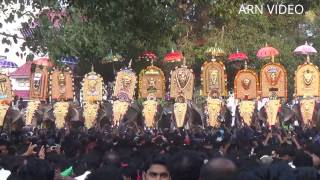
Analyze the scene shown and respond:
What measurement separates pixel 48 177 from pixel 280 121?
1763cm

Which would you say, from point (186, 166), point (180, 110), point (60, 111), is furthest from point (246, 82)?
point (186, 166)

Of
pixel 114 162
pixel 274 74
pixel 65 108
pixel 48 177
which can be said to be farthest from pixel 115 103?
pixel 48 177

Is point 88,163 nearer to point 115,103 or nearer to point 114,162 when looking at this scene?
point 114,162

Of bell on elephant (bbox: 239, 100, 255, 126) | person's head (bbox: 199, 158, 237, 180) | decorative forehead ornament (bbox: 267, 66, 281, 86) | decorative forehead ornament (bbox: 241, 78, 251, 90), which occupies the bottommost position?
person's head (bbox: 199, 158, 237, 180)

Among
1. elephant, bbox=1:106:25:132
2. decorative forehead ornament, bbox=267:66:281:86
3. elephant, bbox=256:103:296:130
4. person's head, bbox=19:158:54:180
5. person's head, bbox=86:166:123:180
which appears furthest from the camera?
elephant, bbox=256:103:296:130

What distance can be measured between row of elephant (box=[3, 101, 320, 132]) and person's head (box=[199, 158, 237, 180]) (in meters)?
17.7

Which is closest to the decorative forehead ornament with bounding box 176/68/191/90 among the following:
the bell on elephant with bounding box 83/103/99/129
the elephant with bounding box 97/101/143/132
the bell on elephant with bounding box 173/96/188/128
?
the bell on elephant with bounding box 173/96/188/128

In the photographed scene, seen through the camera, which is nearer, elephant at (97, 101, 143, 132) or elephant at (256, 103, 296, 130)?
elephant at (256, 103, 296, 130)

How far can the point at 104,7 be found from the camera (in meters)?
9.08

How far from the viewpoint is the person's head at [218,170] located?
15.0 feet

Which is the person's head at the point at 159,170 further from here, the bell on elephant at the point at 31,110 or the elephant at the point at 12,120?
the bell on elephant at the point at 31,110

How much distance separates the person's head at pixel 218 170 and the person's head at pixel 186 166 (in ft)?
2.03

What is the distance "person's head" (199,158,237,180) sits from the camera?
457 cm

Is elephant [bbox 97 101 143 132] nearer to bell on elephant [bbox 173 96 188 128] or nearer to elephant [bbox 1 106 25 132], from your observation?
bell on elephant [bbox 173 96 188 128]
